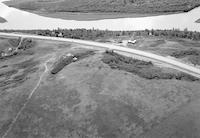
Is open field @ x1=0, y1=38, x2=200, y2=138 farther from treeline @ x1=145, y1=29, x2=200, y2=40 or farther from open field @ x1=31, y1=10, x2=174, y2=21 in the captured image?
open field @ x1=31, y1=10, x2=174, y2=21

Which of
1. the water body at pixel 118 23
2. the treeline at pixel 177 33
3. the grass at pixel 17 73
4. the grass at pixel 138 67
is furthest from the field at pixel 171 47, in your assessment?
the grass at pixel 17 73

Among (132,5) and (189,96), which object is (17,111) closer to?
(189,96)

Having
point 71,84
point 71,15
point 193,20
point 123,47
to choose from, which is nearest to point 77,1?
point 71,15

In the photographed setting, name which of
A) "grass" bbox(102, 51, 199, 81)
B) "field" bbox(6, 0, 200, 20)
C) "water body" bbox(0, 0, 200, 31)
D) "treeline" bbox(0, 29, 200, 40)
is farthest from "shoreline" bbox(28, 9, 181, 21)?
"grass" bbox(102, 51, 199, 81)

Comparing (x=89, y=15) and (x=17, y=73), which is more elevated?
(x=89, y=15)

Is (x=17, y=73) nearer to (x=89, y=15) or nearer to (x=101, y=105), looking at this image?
(x=101, y=105)

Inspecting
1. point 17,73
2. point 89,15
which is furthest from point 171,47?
point 89,15
